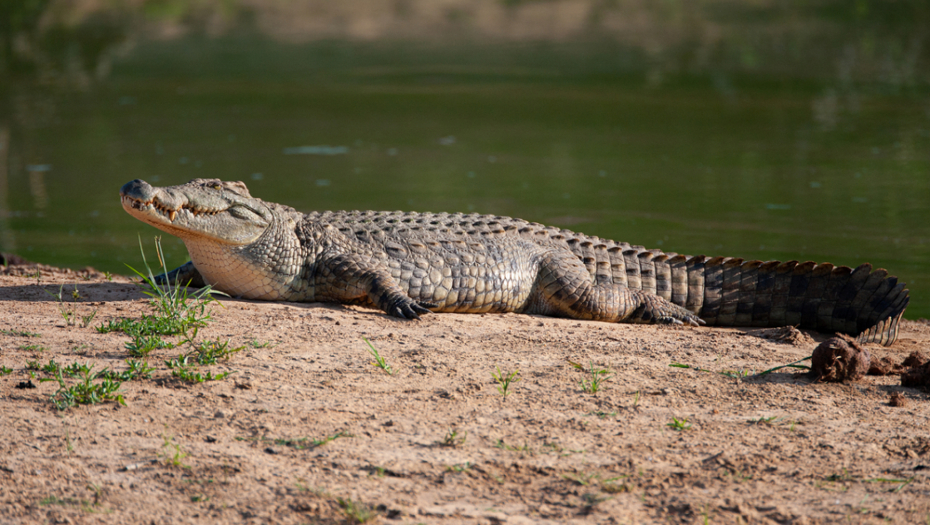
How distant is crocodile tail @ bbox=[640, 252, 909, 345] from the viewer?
5.57m

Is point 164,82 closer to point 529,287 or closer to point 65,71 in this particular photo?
point 65,71

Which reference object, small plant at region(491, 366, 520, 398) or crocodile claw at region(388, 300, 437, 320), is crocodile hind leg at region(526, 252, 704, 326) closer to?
crocodile claw at region(388, 300, 437, 320)

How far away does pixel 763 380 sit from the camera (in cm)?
408

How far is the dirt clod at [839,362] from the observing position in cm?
405

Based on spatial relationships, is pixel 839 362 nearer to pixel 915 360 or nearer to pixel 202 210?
pixel 915 360

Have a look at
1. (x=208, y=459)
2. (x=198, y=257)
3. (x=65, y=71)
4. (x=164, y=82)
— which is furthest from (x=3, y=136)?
(x=208, y=459)

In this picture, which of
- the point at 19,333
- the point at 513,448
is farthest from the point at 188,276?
the point at 513,448

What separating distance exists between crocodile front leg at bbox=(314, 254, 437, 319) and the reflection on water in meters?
2.64

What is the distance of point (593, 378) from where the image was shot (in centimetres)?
392

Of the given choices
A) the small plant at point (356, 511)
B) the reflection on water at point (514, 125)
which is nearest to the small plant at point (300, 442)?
the small plant at point (356, 511)

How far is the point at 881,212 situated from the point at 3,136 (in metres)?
12.1

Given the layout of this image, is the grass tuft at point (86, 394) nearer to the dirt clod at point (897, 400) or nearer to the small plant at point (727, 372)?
the small plant at point (727, 372)

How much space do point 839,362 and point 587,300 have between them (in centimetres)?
185

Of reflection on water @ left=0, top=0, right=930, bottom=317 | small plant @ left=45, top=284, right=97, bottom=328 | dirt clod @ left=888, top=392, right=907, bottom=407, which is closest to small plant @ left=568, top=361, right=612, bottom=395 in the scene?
dirt clod @ left=888, top=392, right=907, bottom=407
